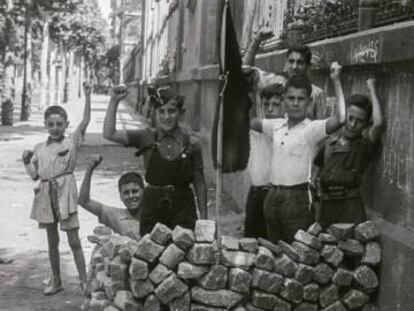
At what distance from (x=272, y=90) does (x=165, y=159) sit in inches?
33.7

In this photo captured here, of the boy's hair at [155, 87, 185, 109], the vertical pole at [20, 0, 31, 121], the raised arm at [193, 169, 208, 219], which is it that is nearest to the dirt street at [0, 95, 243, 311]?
the raised arm at [193, 169, 208, 219]

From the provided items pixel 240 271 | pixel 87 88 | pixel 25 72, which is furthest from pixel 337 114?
pixel 25 72

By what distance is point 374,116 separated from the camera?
482 centimetres

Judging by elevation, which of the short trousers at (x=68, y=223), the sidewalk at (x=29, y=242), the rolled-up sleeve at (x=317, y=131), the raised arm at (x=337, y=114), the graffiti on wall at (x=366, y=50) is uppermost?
the graffiti on wall at (x=366, y=50)

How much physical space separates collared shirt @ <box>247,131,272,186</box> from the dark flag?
0.36 meters

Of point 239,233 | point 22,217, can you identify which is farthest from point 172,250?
point 22,217

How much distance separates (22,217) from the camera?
30.5ft

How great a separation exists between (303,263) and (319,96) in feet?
4.32

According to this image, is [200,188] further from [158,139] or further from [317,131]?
[317,131]

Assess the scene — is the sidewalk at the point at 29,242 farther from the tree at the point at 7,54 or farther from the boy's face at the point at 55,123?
the tree at the point at 7,54

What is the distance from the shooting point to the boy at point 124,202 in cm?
557

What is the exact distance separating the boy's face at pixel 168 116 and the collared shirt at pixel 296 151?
2.27 ft

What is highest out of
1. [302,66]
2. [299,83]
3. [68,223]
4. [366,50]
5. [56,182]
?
[366,50]

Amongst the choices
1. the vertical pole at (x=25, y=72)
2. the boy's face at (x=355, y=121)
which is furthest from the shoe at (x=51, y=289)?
the vertical pole at (x=25, y=72)
